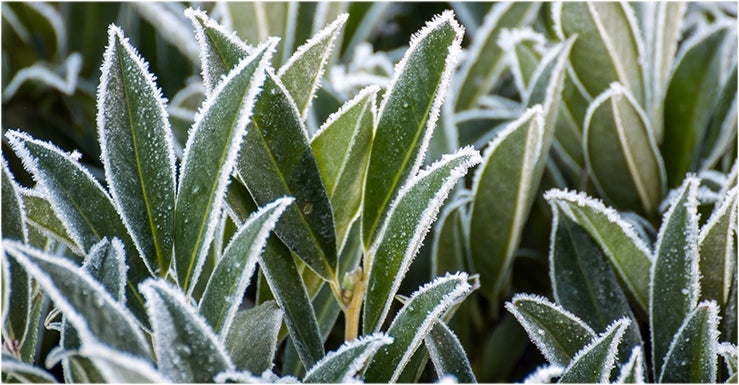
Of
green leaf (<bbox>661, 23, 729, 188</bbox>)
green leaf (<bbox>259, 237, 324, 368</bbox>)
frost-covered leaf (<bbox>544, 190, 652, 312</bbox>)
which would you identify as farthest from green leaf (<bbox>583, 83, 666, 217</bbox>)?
green leaf (<bbox>259, 237, 324, 368</bbox>)

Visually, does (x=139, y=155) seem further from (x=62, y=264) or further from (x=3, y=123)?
(x=3, y=123)

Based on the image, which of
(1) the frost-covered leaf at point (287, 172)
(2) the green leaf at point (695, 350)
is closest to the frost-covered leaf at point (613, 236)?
(2) the green leaf at point (695, 350)

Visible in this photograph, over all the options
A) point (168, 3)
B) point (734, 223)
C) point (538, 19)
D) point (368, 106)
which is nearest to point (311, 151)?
point (368, 106)

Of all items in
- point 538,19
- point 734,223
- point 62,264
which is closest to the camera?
point 62,264

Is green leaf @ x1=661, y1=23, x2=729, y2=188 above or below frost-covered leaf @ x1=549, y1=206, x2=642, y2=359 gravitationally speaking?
above

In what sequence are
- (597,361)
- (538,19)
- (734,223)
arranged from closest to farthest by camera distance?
(597,361) < (734,223) < (538,19)

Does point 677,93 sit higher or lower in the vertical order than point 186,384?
higher

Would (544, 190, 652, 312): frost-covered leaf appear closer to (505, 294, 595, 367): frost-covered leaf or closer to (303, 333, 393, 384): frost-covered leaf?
(505, 294, 595, 367): frost-covered leaf
